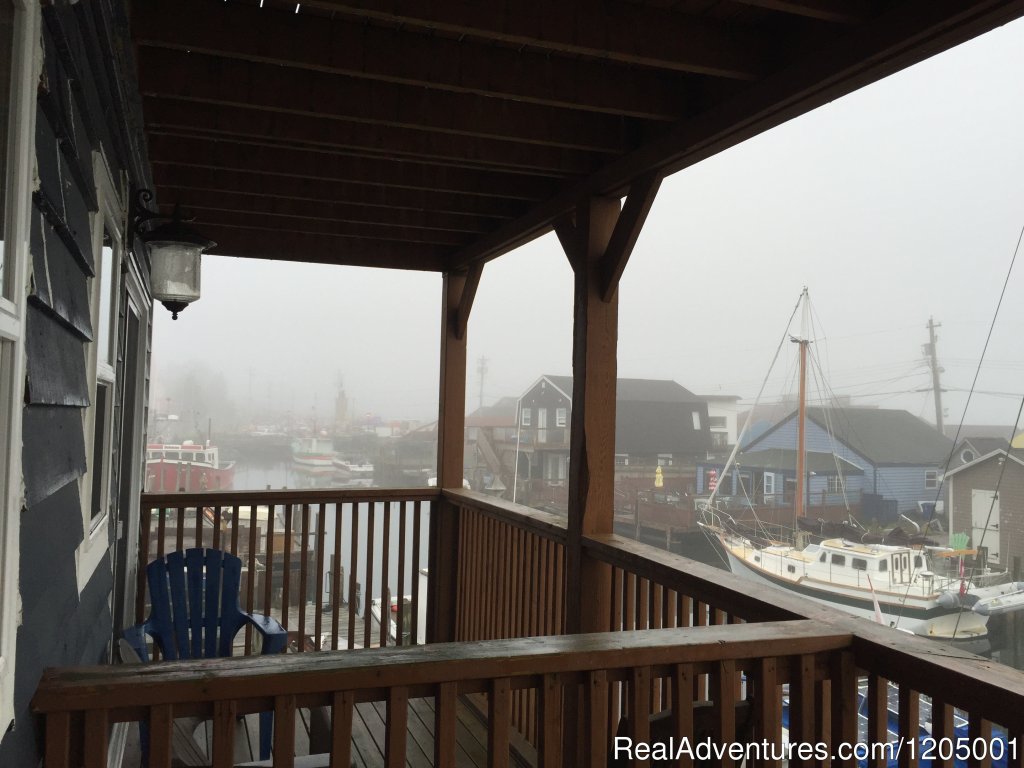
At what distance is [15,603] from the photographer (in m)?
1.04

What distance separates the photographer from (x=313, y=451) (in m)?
5.63

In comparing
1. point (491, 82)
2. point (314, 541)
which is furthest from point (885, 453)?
point (314, 541)

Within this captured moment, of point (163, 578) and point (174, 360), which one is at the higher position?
point (174, 360)

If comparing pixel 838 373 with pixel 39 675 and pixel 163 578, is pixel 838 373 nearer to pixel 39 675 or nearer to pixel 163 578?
pixel 163 578

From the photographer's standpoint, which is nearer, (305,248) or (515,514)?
(515,514)

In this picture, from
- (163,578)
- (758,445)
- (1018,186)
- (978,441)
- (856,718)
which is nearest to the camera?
(856,718)

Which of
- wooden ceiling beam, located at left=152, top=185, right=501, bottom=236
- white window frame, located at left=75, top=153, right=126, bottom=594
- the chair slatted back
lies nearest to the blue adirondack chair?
the chair slatted back

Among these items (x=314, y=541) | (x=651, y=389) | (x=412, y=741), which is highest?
(x=651, y=389)

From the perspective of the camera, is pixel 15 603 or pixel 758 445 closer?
pixel 15 603

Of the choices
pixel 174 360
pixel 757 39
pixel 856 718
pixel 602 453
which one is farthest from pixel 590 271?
pixel 174 360

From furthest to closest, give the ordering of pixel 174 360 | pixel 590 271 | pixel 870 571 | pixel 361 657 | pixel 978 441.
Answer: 1. pixel 174 360
2. pixel 590 271
3. pixel 870 571
4. pixel 978 441
5. pixel 361 657

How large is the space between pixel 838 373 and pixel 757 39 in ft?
8.89

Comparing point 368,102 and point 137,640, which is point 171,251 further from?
point 137,640

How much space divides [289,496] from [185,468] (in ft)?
3.19
